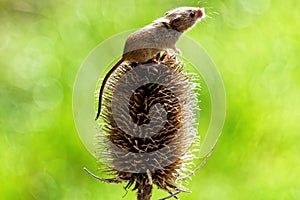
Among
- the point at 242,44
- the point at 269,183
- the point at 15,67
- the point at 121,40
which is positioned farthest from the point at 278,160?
the point at 15,67

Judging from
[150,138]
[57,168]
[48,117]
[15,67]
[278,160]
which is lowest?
[150,138]

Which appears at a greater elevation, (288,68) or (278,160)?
(288,68)

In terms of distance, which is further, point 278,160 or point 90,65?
point 278,160

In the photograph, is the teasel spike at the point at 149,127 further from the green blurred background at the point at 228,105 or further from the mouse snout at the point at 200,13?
the green blurred background at the point at 228,105

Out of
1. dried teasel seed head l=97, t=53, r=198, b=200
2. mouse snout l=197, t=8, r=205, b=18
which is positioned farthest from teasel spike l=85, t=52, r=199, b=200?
mouse snout l=197, t=8, r=205, b=18

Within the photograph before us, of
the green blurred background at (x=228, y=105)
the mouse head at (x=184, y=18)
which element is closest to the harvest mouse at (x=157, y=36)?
the mouse head at (x=184, y=18)

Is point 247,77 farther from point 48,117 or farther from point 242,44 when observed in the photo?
point 48,117

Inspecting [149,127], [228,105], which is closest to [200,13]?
[149,127]

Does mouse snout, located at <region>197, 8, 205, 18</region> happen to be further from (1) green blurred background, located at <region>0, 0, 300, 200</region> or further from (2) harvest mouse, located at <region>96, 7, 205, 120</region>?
(1) green blurred background, located at <region>0, 0, 300, 200</region>
